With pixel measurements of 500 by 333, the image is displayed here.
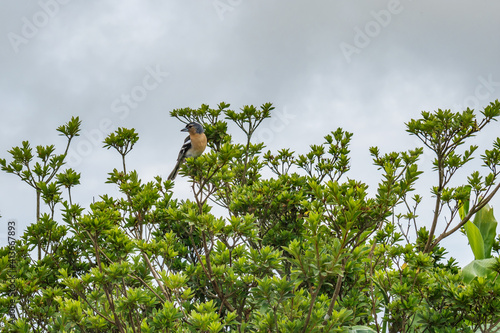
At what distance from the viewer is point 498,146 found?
674cm

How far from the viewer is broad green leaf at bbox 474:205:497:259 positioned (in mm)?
8148

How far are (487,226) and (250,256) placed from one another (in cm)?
527

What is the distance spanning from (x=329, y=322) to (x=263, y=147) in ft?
13.6

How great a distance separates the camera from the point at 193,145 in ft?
24.8

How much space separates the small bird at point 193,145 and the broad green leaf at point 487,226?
4797 mm

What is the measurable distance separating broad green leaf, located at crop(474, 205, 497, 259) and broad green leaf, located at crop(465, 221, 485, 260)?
0.31 meters

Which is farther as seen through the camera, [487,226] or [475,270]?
[487,226]

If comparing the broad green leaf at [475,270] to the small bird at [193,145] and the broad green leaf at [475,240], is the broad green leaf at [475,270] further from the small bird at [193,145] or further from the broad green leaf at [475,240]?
the small bird at [193,145]

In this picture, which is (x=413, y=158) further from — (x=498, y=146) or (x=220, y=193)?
(x=220, y=193)

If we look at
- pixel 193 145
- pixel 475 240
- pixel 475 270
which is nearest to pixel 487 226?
pixel 475 240

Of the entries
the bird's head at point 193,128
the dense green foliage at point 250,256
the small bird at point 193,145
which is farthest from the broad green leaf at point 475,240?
the bird's head at point 193,128

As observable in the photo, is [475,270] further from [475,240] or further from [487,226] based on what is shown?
[487,226]

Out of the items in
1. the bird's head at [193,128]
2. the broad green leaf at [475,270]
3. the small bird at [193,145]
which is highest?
the bird's head at [193,128]

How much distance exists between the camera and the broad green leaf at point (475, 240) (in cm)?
781
